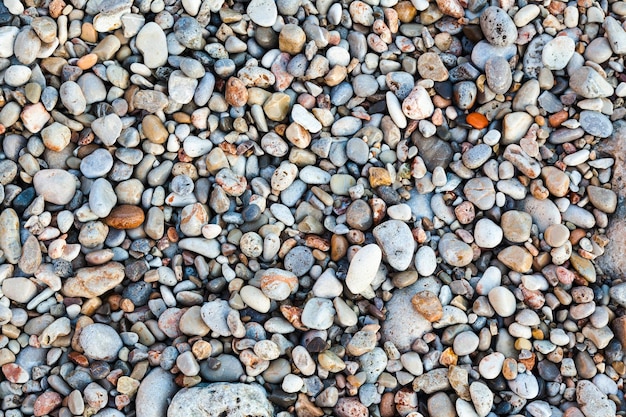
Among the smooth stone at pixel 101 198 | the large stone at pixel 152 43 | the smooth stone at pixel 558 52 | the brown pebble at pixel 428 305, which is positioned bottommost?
the brown pebble at pixel 428 305

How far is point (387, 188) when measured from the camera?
Answer: 2.43 m

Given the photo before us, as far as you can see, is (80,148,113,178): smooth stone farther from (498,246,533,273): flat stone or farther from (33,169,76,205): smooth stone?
(498,246,533,273): flat stone

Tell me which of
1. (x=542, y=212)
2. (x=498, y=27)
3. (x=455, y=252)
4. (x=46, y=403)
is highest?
(x=498, y=27)

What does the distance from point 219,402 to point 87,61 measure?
1369mm

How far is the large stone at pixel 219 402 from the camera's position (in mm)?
2127

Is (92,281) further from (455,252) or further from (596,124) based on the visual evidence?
(596,124)

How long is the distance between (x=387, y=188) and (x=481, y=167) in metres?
0.39

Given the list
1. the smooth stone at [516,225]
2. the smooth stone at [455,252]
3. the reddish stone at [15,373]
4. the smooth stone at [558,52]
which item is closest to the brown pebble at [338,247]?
the smooth stone at [455,252]

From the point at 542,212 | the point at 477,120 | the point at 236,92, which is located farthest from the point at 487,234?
the point at 236,92

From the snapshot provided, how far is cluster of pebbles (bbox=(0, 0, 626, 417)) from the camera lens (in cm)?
227

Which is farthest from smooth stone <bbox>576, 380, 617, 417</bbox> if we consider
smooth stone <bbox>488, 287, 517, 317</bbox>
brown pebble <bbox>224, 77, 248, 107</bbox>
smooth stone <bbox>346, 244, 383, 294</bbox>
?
brown pebble <bbox>224, 77, 248, 107</bbox>

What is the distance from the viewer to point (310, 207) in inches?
96.9

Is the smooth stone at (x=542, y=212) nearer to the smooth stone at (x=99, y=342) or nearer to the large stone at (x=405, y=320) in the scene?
the large stone at (x=405, y=320)

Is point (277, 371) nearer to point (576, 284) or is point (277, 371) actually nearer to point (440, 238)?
point (440, 238)
